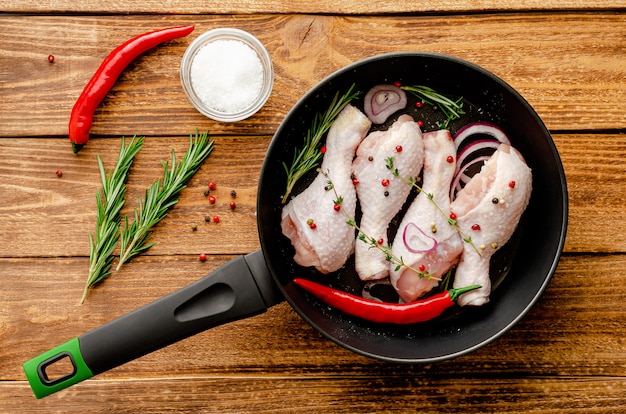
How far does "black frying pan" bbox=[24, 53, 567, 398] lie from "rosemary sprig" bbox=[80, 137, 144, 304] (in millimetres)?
250

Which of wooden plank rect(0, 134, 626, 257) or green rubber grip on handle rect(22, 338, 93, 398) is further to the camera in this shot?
wooden plank rect(0, 134, 626, 257)

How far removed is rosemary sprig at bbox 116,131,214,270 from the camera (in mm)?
1580

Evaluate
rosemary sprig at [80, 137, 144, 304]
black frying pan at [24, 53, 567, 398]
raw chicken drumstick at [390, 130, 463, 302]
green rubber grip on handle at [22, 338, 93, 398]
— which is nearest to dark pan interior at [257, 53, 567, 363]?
black frying pan at [24, 53, 567, 398]

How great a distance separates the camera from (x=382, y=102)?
1.60 meters

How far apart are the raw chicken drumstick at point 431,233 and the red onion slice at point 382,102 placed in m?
0.13

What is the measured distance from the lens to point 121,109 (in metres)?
1.62

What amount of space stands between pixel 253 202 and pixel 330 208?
223mm

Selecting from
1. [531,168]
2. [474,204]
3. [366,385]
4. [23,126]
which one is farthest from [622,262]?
[23,126]

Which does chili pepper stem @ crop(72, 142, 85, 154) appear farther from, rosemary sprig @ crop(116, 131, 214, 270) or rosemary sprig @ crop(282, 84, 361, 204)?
rosemary sprig @ crop(282, 84, 361, 204)

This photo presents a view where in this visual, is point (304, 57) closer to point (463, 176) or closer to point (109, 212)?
point (463, 176)

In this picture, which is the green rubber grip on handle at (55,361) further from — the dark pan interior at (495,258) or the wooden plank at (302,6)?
the wooden plank at (302,6)

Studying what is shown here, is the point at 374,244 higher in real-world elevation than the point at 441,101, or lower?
lower

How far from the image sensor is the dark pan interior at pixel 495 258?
4.96 feet

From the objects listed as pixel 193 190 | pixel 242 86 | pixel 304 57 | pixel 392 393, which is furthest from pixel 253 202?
pixel 392 393
